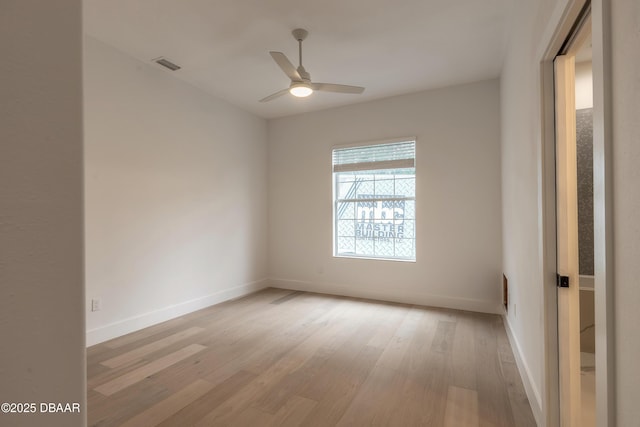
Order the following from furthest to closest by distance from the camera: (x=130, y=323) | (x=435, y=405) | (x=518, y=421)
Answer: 1. (x=130, y=323)
2. (x=435, y=405)
3. (x=518, y=421)

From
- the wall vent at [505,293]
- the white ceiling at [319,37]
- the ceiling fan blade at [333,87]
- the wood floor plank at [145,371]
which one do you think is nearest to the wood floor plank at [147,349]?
the wood floor plank at [145,371]

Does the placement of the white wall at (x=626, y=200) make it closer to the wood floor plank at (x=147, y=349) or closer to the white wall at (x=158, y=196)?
the wood floor plank at (x=147, y=349)

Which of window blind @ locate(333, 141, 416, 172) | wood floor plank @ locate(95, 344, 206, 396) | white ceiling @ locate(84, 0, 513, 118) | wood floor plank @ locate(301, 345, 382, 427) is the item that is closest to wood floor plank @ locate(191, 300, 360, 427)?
wood floor plank @ locate(301, 345, 382, 427)

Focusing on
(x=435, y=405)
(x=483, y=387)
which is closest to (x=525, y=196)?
(x=483, y=387)

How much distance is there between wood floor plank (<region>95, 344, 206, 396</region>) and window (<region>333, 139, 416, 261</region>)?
98.3 inches

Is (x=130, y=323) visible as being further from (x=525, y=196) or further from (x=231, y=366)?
(x=525, y=196)

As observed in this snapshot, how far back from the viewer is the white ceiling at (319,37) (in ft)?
8.04

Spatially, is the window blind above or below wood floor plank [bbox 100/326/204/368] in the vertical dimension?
above

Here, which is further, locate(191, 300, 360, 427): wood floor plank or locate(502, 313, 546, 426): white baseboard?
locate(191, 300, 360, 427): wood floor plank

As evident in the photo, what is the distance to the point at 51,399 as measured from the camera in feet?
1.58

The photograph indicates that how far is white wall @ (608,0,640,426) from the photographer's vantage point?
0.73 metres

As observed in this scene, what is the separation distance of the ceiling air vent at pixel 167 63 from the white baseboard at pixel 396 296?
3348 mm

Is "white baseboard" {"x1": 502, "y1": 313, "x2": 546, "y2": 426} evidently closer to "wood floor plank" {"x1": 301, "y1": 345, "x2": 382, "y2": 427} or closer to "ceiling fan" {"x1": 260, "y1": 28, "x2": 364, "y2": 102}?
"wood floor plank" {"x1": 301, "y1": 345, "x2": 382, "y2": 427}

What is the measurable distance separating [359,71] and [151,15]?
2.10 m
